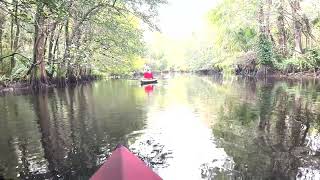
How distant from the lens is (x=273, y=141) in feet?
27.4

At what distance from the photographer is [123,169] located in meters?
2.54

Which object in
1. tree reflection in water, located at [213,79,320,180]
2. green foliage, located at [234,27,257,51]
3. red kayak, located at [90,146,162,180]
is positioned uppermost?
green foliage, located at [234,27,257,51]

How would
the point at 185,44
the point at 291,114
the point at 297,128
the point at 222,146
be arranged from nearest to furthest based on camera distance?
the point at 222,146 < the point at 297,128 < the point at 291,114 < the point at 185,44

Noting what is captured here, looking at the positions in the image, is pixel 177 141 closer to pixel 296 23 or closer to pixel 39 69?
pixel 39 69

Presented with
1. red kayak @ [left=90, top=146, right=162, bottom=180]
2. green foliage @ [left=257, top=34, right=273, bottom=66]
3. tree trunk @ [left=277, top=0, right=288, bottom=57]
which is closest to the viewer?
red kayak @ [left=90, top=146, right=162, bottom=180]

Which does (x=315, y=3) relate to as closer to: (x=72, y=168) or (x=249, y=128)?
(x=249, y=128)

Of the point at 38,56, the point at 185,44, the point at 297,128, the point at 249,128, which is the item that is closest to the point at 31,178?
the point at 249,128

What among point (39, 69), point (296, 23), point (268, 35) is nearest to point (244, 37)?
point (268, 35)

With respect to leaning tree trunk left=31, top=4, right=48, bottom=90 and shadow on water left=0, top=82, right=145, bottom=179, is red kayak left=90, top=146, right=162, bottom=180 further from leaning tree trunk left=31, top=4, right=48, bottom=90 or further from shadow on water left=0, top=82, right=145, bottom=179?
leaning tree trunk left=31, top=4, right=48, bottom=90

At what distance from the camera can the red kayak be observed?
2.53m

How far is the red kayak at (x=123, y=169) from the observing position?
2531mm

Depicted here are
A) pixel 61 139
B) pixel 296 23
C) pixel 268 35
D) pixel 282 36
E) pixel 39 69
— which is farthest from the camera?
pixel 282 36

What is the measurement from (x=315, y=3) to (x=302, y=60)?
5534 mm

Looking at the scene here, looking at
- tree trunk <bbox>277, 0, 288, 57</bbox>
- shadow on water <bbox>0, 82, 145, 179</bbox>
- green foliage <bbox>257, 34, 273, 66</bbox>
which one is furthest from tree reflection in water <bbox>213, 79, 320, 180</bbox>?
tree trunk <bbox>277, 0, 288, 57</bbox>
